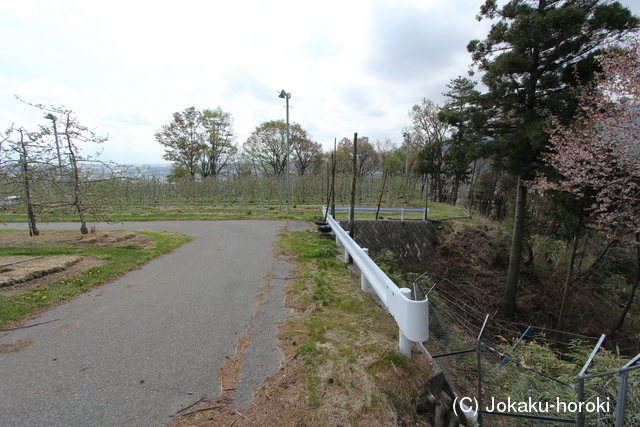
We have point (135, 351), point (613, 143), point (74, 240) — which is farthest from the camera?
A: point (74, 240)

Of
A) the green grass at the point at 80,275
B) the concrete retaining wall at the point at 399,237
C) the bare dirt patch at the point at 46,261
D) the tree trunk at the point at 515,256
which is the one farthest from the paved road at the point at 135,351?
the tree trunk at the point at 515,256

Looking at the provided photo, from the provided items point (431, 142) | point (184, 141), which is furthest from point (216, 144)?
point (431, 142)

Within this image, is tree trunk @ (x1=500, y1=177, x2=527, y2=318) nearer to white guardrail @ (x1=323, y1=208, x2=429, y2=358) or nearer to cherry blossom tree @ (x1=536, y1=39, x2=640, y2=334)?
cherry blossom tree @ (x1=536, y1=39, x2=640, y2=334)

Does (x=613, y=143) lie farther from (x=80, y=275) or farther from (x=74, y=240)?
(x=74, y=240)

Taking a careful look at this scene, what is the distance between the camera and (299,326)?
3.27m

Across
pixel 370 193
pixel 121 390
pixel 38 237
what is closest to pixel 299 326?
pixel 121 390

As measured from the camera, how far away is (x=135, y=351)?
282cm

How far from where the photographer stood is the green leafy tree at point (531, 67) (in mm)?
7879

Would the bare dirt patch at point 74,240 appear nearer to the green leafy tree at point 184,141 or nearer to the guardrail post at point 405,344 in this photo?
the guardrail post at point 405,344

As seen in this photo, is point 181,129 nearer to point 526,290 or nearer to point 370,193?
point 370,193

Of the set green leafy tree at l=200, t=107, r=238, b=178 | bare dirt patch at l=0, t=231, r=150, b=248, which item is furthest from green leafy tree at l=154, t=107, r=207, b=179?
bare dirt patch at l=0, t=231, r=150, b=248

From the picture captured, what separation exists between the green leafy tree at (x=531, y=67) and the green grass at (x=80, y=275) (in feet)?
36.1

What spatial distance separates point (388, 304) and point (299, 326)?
1124 mm

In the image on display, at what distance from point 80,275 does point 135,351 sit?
3.42 meters
